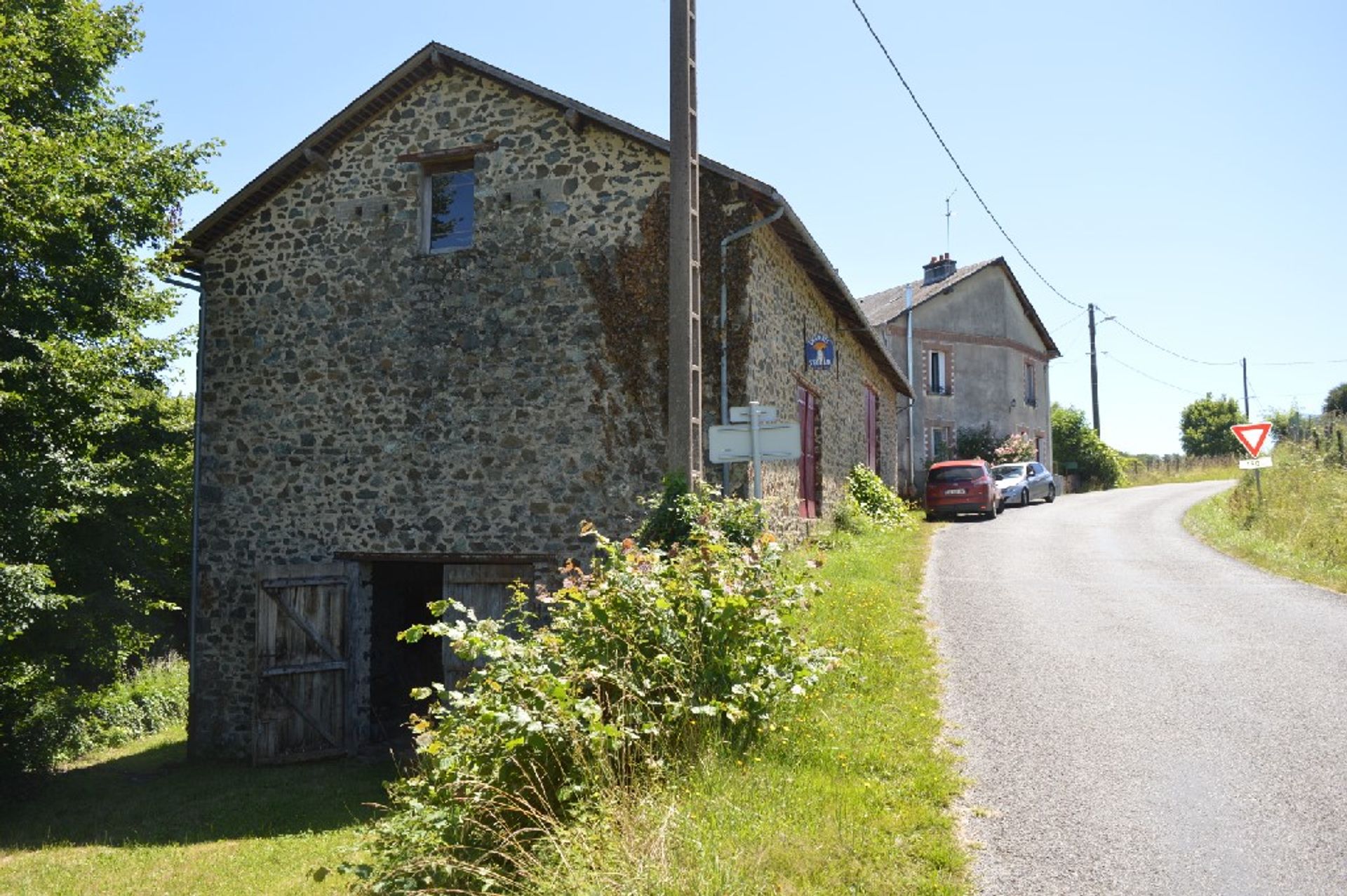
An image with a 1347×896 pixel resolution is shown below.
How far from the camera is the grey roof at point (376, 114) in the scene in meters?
11.4

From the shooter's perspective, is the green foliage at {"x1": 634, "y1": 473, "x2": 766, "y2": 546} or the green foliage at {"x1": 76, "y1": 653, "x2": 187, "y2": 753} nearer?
the green foliage at {"x1": 634, "y1": 473, "x2": 766, "y2": 546}

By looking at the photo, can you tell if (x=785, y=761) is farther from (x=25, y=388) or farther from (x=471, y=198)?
(x=25, y=388)

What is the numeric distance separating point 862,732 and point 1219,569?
9152 millimetres

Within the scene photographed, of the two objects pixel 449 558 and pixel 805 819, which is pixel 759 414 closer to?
pixel 805 819

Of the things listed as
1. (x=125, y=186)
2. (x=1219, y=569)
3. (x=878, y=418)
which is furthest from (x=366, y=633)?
(x=878, y=418)

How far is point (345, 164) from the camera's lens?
13062 millimetres

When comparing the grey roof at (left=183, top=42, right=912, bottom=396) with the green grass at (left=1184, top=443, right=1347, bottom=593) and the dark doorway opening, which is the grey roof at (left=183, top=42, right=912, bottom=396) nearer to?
the dark doorway opening

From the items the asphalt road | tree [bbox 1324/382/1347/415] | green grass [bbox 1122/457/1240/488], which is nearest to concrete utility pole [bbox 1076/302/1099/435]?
green grass [bbox 1122/457/1240/488]

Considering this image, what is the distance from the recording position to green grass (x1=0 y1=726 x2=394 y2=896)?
26.9ft

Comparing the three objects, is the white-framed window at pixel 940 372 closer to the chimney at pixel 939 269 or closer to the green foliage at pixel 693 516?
the chimney at pixel 939 269

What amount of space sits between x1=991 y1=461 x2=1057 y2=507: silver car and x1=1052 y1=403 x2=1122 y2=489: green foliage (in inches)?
389

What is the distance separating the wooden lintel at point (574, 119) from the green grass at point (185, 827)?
321 inches

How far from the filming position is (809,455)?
50.8 ft

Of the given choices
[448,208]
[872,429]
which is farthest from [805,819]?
[872,429]
